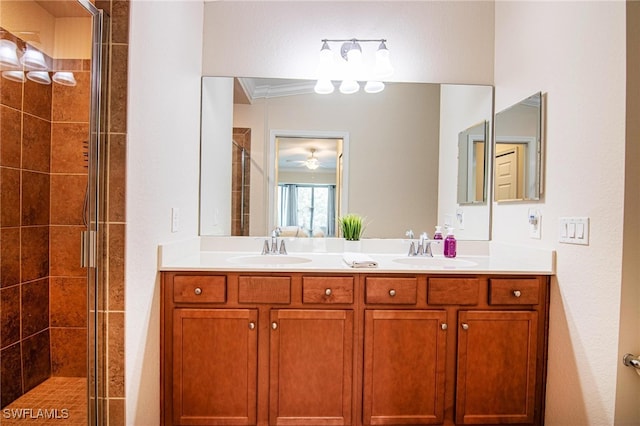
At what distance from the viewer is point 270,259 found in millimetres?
2061

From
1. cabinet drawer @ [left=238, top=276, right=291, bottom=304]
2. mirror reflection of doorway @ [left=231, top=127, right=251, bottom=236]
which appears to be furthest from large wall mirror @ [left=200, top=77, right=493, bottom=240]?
cabinet drawer @ [left=238, top=276, right=291, bottom=304]

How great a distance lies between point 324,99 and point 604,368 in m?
1.91

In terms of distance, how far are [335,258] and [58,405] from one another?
1361 mm

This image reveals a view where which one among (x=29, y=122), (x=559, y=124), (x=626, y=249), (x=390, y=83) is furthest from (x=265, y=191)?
Result: (x=626, y=249)

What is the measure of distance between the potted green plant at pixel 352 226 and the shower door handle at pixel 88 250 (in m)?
1.34

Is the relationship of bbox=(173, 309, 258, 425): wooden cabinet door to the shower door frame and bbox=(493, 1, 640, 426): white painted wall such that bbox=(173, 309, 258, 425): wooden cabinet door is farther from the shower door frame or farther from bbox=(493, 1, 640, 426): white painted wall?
bbox=(493, 1, 640, 426): white painted wall

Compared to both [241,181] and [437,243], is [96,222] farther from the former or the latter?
[437,243]

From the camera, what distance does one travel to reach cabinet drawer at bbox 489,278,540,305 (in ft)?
5.59

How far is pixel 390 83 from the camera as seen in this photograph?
2.25m

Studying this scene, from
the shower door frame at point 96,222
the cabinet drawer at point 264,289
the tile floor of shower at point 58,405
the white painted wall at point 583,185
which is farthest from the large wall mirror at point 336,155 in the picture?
the tile floor of shower at point 58,405

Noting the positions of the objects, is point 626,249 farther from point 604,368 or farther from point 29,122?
point 29,122

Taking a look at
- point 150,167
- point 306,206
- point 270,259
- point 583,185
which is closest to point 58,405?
point 150,167

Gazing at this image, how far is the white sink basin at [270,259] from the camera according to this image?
2.03 m

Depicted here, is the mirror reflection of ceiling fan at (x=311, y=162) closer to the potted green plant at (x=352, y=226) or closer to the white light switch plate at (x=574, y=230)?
the potted green plant at (x=352, y=226)
